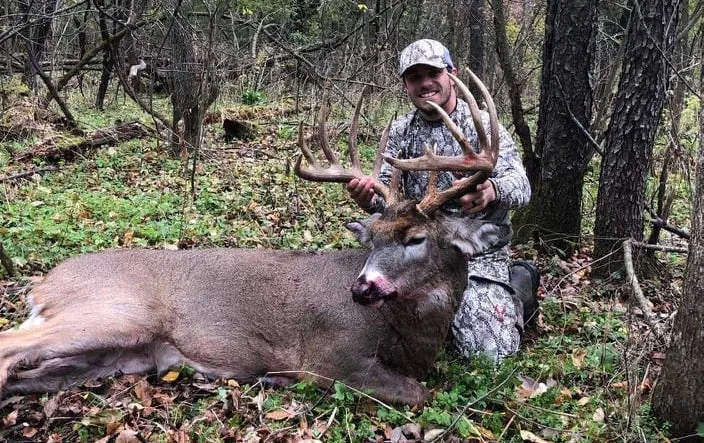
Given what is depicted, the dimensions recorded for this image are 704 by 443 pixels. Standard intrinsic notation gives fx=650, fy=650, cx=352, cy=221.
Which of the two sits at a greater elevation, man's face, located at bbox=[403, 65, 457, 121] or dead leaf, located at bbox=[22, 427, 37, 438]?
man's face, located at bbox=[403, 65, 457, 121]

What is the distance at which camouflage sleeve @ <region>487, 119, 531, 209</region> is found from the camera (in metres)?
4.32

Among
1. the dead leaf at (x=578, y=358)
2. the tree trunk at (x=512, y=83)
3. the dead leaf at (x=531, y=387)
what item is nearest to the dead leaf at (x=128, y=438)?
the dead leaf at (x=531, y=387)

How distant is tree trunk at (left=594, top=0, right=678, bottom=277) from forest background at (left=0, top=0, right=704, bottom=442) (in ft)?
0.05

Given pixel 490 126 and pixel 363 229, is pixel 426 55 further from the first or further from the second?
pixel 363 229

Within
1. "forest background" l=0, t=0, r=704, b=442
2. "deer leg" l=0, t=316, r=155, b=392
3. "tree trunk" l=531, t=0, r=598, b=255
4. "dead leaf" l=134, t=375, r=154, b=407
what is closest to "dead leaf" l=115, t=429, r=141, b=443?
"forest background" l=0, t=0, r=704, b=442

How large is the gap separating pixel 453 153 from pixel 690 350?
233 cm

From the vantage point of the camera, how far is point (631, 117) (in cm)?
516

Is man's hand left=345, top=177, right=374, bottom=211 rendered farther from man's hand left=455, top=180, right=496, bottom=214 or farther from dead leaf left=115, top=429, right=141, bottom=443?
dead leaf left=115, top=429, right=141, bottom=443

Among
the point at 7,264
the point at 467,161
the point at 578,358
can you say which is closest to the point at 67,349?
the point at 7,264

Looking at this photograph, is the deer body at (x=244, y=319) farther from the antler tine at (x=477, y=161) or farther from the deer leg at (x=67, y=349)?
the antler tine at (x=477, y=161)

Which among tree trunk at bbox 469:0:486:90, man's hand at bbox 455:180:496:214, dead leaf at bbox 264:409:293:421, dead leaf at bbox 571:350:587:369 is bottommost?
dead leaf at bbox 264:409:293:421

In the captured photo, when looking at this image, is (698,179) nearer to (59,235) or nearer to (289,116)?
(59,235)

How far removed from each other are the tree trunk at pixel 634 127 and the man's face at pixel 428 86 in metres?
1.50

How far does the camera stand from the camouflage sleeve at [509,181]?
432cm
